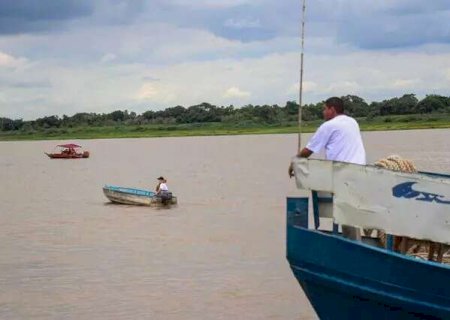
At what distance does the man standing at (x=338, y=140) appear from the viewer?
9695 millimetres

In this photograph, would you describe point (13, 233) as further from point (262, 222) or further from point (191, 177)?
point (191, 177)

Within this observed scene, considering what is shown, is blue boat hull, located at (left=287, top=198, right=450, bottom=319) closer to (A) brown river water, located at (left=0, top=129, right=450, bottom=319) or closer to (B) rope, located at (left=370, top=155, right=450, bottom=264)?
(B) rope, located at (left=370, top=155, right=450, bottom=264)

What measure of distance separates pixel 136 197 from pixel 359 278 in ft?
87.9

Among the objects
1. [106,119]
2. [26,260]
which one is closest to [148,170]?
[26,260]

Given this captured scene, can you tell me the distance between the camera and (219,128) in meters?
132

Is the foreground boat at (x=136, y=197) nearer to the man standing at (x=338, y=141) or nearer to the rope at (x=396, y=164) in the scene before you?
the rope at (x=396, y=164)

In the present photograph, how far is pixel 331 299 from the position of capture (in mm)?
9695

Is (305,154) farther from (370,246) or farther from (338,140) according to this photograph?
(370,246)

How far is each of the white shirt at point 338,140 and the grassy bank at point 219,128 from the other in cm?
8714

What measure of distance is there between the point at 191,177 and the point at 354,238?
47438 mm

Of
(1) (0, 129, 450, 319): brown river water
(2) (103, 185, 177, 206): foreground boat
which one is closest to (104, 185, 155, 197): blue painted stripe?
(2) (103, 185, 177, 206): foreground boat

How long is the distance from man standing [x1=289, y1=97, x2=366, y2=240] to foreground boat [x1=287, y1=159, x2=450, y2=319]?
27 centimetres

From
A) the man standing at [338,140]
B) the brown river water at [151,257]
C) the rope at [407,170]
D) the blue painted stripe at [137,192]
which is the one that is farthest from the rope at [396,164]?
the blue painted stripe at [137,192]

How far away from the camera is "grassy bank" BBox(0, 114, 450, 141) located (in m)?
115
